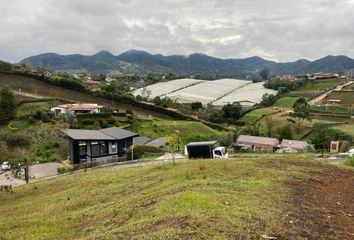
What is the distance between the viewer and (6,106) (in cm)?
6181

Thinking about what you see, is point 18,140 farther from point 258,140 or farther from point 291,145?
point 291,145

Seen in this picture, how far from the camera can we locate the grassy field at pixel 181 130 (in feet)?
206

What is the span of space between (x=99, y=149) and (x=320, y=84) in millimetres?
94248

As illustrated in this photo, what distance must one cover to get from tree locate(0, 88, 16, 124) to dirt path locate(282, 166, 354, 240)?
→ 184ft

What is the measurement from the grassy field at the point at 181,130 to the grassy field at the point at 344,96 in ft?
126

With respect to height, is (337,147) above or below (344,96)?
below

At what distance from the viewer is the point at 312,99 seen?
95062mm

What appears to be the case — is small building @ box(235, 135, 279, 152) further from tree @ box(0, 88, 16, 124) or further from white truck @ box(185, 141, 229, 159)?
tree @ box(0, 88, 16, 124)

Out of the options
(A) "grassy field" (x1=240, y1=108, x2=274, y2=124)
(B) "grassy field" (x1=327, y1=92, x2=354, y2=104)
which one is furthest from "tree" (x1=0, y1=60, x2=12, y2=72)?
(B) "grassy field" (x1=327, y1=92, x2=354, y2=104)

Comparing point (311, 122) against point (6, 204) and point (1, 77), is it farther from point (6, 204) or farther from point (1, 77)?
point (1, 77)

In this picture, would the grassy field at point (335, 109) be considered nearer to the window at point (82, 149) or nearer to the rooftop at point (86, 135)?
the rooftop at point (86, 135)

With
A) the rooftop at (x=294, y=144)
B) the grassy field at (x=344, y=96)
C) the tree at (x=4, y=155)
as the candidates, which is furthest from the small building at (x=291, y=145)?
the grassy field at (x=344, y=96)

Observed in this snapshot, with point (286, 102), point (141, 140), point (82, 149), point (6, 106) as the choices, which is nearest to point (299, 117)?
point (286, 102)

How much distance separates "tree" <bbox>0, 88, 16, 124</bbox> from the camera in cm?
6118
